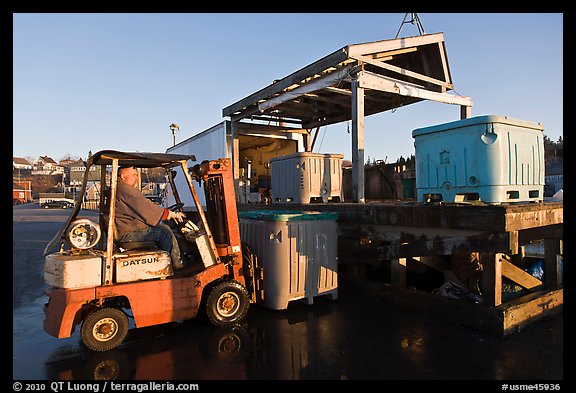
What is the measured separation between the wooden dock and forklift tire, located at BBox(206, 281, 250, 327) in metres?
2.23

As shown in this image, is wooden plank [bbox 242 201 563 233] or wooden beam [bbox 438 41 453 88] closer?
wooden plank [bbox 242 201 563 233]

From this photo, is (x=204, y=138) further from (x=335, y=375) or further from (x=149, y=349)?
(x=335, y=375)

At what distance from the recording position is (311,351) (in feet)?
12.7

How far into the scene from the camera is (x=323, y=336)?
4.30 metres

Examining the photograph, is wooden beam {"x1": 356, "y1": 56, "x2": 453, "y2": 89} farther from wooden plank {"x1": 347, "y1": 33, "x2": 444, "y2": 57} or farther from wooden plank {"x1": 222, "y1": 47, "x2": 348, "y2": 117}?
wooden plank {"x1": 222, "y1": 47, "x2": 348, "y2": 117}

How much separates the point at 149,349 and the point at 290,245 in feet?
7.50

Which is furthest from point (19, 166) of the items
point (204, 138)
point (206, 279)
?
point (206, 279)

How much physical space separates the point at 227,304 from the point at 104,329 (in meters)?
1.50

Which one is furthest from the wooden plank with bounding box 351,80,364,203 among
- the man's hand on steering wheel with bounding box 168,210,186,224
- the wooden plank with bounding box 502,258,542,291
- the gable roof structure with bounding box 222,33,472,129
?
the man's hand on steering wheel with bounding box 168,210,186,224

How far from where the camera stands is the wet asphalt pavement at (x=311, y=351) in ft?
11.1

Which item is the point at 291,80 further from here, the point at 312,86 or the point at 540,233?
the point at 540,233

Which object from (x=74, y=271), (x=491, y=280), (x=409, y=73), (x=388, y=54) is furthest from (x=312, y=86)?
(x=74, y=271)

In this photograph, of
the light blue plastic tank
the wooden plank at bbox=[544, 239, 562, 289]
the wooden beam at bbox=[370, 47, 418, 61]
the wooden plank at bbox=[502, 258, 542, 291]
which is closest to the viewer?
the light blue plastic tank

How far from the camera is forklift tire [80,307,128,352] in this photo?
3.91 m
